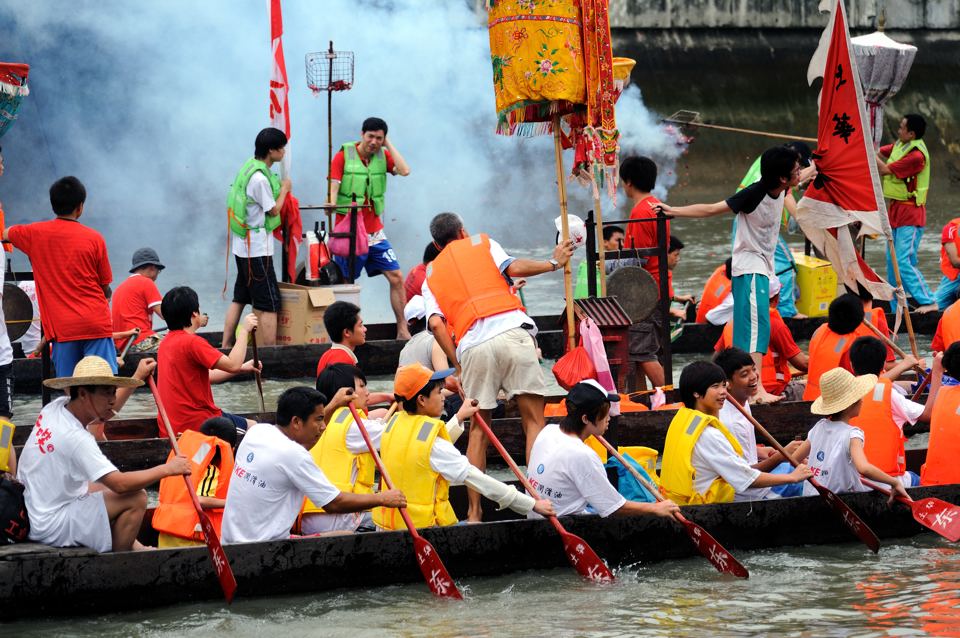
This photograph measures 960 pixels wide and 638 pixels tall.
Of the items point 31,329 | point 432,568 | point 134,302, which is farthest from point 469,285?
point 31,329

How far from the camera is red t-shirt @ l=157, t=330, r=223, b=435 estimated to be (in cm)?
816

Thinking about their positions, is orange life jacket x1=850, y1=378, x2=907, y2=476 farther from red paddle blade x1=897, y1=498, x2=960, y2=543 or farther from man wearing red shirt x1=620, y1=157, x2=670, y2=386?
man wearing red shirt x1=620, y1=157, x2=670, y2=386

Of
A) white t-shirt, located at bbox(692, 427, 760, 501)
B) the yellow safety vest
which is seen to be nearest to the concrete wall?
the yellow safety vest

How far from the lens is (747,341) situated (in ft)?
31.3

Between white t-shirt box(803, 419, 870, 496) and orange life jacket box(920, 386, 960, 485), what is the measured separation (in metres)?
0.46

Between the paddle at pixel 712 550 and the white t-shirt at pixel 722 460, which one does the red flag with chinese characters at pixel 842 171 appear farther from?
the paddle at pixel 712 550

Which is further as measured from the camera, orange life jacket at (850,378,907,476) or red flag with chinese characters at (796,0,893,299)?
red flag with chinese characters at (796,0,893,299)

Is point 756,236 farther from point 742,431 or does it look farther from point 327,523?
point 327,523

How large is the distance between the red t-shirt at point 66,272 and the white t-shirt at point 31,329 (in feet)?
8.27

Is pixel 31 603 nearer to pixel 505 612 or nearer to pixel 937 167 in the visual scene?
pixel 505 612

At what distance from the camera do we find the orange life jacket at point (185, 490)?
6.81 metres

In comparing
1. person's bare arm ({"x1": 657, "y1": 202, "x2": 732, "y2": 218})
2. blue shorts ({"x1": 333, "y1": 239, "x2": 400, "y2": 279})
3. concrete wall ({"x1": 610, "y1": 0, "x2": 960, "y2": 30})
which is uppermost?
concrete wall ({"x1": 610, "y1": 0, "x2": 960, "y2": 30})

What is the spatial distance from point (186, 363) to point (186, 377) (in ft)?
0.28

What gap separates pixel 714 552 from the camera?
Answer: 7141mm
